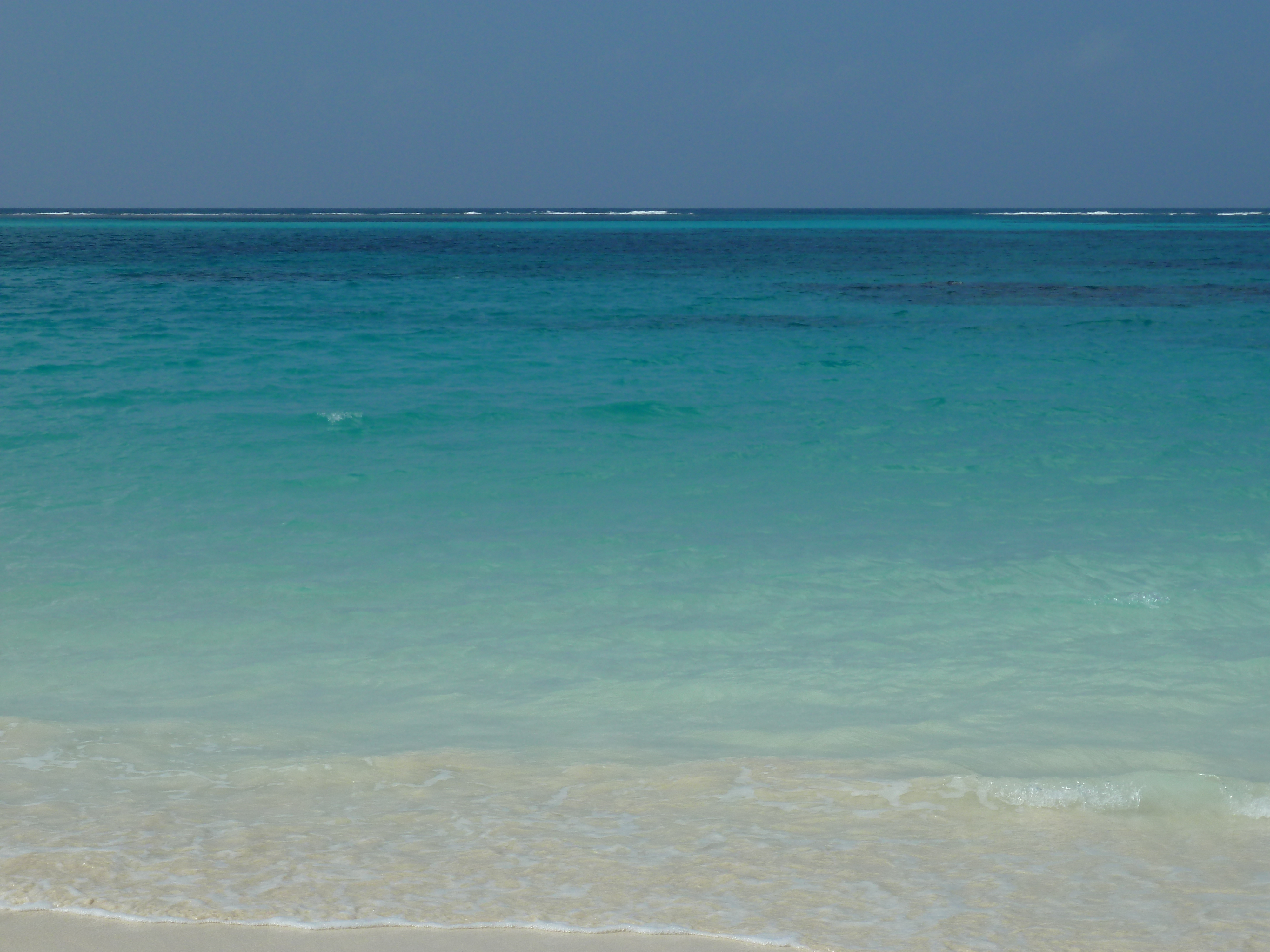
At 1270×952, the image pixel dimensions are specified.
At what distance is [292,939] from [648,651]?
2.84 metres

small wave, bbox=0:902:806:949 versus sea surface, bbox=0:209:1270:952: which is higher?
small wave, bbox=0:902:806:949

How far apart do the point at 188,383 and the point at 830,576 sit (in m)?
9.93

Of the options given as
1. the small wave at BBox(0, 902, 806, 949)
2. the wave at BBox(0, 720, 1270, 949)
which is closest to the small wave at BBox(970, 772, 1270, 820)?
the wave at BBox(0, 720, 1270, 949)

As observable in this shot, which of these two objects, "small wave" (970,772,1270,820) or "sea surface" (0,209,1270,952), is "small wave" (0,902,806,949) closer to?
"sea surface" (0,209,1270,952)

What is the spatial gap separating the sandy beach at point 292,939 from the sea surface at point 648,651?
0.08 meters

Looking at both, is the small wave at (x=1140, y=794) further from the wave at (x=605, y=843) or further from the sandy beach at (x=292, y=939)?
the sandy beach at (x=292, y=939)

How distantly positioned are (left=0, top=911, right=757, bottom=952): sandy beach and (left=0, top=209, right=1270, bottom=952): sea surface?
8 centimetres

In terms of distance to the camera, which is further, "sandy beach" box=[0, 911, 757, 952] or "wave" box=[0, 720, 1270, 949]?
"wave" box=[0, 720, 1270, 949]

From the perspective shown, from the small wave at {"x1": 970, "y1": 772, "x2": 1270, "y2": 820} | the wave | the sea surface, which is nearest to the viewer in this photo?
the wave

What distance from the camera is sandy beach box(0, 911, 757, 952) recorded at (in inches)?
130

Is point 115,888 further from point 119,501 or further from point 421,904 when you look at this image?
point 119,501

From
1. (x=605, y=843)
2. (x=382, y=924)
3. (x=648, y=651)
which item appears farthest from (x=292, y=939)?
(x=648, y=651)

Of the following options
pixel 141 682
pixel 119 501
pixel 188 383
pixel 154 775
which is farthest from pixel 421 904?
pixel 188 383

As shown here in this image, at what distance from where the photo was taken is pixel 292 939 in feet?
11.0
